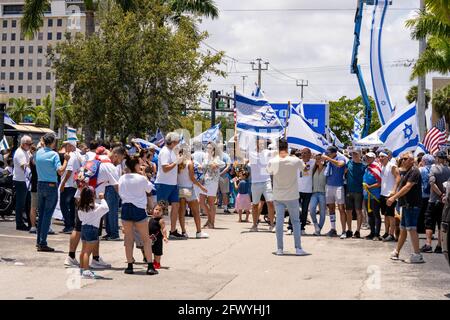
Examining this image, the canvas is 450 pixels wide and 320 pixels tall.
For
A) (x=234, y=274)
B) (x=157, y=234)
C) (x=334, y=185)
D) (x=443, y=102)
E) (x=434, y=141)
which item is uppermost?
(x=443, y=102)

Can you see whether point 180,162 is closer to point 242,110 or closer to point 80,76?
point 242,110

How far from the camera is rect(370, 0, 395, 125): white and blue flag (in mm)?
26266

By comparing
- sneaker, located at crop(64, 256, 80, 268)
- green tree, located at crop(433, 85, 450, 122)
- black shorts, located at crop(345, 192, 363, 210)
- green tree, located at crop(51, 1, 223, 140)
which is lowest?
sneaker, located at crop(64, 256, 80, 268)

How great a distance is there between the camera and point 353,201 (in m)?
15.5

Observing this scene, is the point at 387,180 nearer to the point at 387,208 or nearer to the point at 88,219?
the point at 387,208

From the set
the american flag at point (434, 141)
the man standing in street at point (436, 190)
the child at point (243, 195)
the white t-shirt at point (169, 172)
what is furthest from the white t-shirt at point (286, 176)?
the american flag at point (434, 141)

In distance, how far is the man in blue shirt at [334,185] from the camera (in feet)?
51.5

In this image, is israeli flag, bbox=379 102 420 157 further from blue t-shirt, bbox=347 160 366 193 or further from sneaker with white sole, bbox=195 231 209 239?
sneaker with white sole, bbox=195 231 209 239

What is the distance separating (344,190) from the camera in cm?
1592

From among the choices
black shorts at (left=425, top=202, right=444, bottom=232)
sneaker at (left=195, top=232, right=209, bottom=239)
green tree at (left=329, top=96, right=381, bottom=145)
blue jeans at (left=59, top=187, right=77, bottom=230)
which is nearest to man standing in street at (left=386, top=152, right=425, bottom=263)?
black shorts at (left=425, top=202, right=444, bottom=232)

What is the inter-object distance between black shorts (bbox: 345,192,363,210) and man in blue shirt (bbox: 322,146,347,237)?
14 centimetres

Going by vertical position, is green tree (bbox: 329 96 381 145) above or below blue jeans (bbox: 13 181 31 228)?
above

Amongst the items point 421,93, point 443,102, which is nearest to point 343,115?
point 443,102

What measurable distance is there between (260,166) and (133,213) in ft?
20.2
